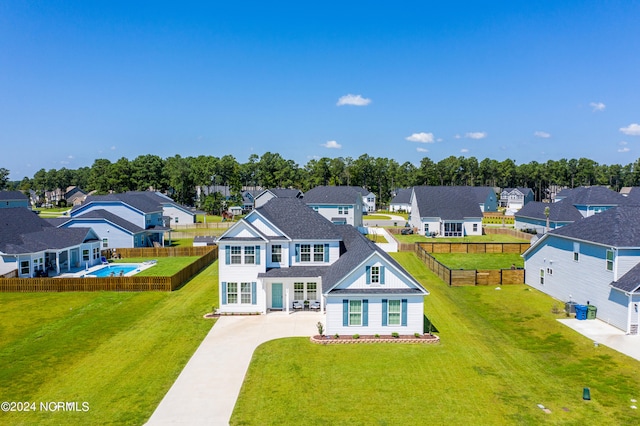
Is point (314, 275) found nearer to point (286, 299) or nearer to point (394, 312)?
point (286, 299)

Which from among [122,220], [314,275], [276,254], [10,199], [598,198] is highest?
[10,199]

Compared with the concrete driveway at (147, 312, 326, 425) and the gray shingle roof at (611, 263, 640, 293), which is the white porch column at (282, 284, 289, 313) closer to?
the concrete driveway at (147, 312, 326, 425)

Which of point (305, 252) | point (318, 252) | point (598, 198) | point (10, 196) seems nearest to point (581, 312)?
point (318, 252)

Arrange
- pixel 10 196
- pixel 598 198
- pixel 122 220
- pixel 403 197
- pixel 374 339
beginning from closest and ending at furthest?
pixel 374 339, pixel 122 220, pixel 598 198, pixel 10 196, pixel 403 197

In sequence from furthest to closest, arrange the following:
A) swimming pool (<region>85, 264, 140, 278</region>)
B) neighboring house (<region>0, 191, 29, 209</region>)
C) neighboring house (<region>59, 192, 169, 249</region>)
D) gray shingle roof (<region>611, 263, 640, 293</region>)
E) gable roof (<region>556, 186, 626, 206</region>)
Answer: neighboring house (<region>0, 191, 29, 209</region>) → gable roof (<region>556, 186, 626, 206</region>) → neighboring house (<region>59, 192, 169, 249</region>) → swimming pool (<region>85, 264, 140, 278</region>) → gray shingle roof (<region>611, 263, 640, 293</region>)

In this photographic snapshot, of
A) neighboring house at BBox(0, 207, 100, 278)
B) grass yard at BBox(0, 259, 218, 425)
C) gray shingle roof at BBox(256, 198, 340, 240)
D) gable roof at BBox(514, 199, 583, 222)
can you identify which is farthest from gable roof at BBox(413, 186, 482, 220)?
neighboring house at BBox(0, 207, 100, 278)

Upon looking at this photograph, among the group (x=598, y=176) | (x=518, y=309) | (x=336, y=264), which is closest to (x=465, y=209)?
(x=518, y=309)

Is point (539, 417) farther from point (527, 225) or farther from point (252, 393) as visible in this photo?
point (527, 225)
